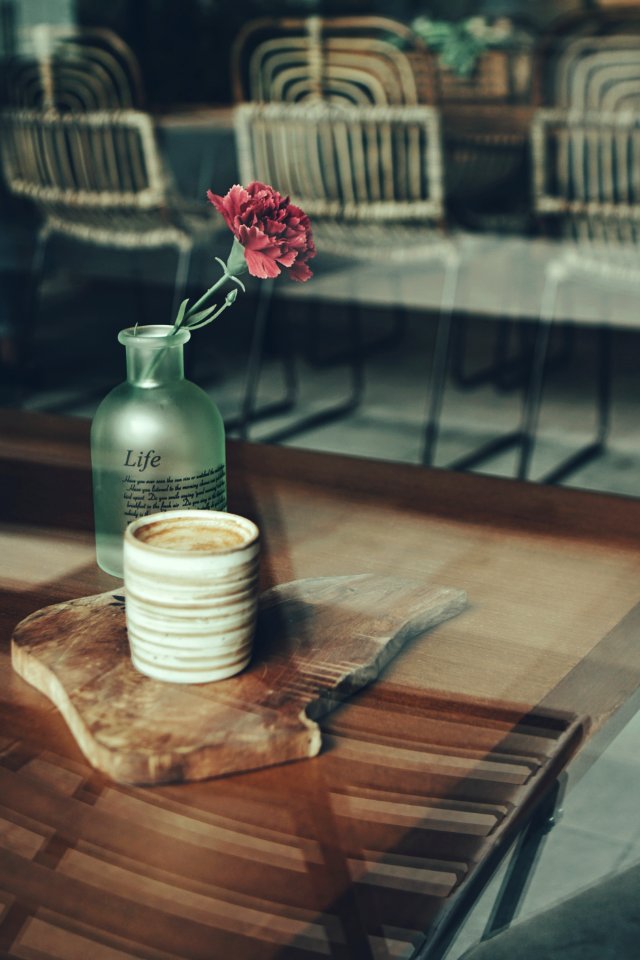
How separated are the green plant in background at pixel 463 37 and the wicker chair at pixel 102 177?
3.19 ft

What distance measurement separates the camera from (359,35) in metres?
3.55

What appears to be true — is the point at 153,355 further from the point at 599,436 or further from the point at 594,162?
the point at 599,436

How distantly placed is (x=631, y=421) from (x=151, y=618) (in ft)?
6.93

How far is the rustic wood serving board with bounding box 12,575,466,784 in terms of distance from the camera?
1.76 ft

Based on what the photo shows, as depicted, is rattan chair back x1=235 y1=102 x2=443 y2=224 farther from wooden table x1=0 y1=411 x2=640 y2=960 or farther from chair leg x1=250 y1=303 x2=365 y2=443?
wooden table x1=0 y1=411 x2=640 y2=960

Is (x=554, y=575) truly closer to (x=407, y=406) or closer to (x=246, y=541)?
(x=246, y=541)

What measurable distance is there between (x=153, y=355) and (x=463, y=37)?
267 centimetres

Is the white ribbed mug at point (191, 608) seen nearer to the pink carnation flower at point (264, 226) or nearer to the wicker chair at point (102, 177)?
the pink carnation flower at point (264, 226)

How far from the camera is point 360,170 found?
7.20 feet

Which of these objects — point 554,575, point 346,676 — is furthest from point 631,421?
point 346,676

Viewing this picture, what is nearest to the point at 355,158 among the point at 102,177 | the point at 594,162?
the point at 594,162

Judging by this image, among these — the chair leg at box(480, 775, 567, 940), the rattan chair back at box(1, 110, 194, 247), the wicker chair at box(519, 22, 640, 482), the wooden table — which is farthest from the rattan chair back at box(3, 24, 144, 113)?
the chair leg at box(480, 775, 567, 940)

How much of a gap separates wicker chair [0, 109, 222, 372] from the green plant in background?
0.97m

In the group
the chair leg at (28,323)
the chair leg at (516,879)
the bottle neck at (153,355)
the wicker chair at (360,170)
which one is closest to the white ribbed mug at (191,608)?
the bottle neck at (153,355)
